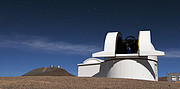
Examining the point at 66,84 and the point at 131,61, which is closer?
the point at 66,84

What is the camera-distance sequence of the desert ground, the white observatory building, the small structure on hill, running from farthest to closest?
the small structure on hill → the white observatory building → the desert ground

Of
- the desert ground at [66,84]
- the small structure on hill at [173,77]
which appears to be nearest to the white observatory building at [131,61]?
the desert ground at [66,84]

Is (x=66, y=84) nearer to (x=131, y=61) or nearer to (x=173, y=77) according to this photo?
(x=131, y=61)

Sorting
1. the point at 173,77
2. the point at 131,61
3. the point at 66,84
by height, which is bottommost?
the point at 173,77

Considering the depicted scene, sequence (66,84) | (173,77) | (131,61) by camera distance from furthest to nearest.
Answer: (173,77) < (131,61) < (66,84)

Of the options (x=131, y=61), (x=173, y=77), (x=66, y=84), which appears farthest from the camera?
(x=173, y=77)

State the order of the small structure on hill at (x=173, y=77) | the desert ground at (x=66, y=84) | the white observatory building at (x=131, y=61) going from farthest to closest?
the small structure on hill at (x=173, y=77) → the white observatory building at (x=131, y=61) → the desert ground at (x=66, y=84)

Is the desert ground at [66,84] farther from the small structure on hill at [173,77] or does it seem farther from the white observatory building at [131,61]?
the small structure on hill at [173,77]

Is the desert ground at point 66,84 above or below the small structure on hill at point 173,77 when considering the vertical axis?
above

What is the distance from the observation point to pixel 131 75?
18656 mm

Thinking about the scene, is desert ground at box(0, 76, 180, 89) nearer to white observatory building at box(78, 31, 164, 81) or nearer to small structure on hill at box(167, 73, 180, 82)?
white observatory building at box(78, 31, 164, 81)

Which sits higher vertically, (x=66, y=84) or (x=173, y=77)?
(x=66, y=84)

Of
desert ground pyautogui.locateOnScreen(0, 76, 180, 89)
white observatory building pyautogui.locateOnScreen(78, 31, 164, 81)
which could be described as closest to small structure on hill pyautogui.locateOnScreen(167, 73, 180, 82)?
white observatory building pyautogui.locateOnScreen(78, 31, 164, 81)

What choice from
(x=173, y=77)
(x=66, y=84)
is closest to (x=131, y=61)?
(x=66, y=84)
